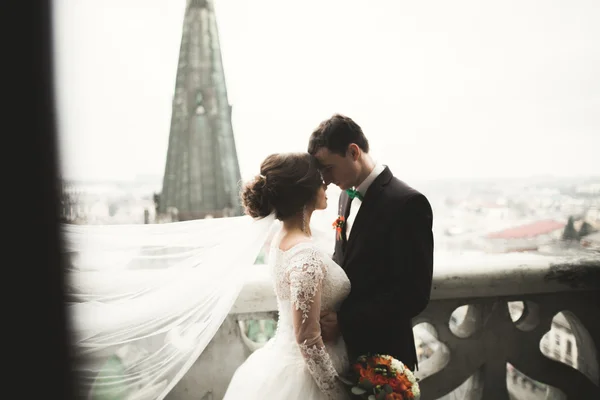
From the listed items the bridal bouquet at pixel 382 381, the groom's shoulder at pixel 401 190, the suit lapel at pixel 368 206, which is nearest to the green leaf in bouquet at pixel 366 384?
the bridal bouquet at pixel 382 381

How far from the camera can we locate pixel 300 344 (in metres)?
1.45

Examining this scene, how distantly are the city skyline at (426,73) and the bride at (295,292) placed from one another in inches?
40.0

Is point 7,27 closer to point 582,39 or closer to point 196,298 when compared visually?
point 196,298

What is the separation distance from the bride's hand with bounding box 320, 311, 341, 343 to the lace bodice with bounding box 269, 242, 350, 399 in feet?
0.12

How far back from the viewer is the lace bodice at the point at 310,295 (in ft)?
4.69

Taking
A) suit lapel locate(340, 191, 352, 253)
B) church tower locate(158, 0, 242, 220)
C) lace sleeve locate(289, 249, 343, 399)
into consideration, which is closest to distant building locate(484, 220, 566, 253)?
suit lapel locate(340, 191, 352, 253)

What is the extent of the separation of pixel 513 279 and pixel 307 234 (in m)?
1.11

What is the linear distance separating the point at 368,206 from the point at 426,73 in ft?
4.96

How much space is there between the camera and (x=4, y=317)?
2.61ft

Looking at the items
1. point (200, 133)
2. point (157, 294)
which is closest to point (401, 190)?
point (157, 294)

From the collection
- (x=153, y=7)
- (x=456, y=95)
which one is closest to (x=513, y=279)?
(x=456, y=95)

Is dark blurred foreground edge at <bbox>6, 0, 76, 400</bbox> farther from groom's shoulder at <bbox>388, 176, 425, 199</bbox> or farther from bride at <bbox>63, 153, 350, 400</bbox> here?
groom's shoulder at <bbox>388, 176, 425, 199</bbox>

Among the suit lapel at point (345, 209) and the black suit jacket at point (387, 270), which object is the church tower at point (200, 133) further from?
the black suit jacket at point (387, 270)

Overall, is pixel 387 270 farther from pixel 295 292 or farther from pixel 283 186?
pixel 283 186
